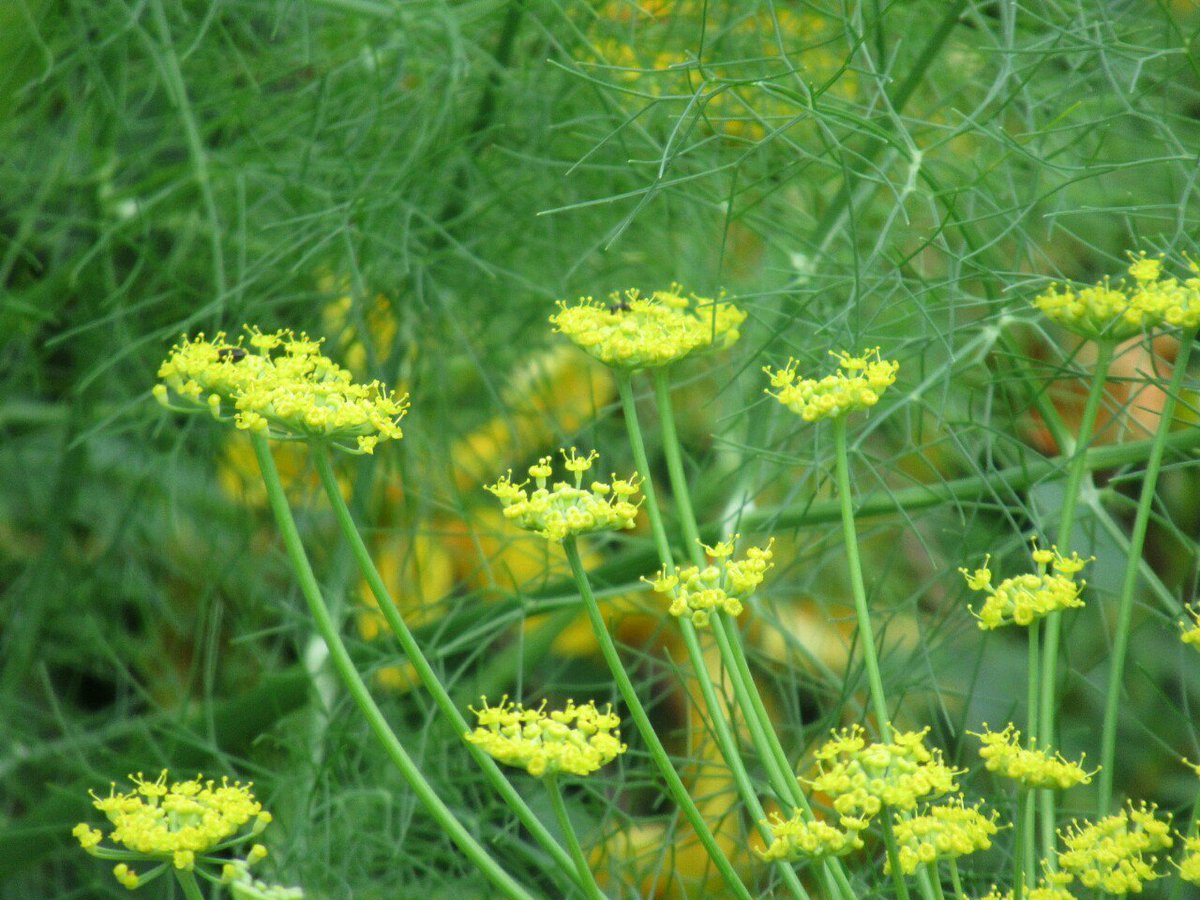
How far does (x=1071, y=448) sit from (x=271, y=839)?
0.73 meters

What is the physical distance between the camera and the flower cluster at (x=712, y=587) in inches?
21.9

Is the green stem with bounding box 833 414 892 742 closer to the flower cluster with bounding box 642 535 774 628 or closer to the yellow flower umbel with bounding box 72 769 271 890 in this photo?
the flower cluster with bounding box 642 535 774 628

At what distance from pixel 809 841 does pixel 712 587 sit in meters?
0.11

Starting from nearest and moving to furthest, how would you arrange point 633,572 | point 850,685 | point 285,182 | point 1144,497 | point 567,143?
1. point 1144,497
2. point 850,685
3. point 633,572
4. point 285,182
5. point 567,143

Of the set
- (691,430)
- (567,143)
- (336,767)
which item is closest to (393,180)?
(567,143)

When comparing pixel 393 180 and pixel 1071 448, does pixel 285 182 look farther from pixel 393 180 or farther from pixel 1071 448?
pixel 1071 448

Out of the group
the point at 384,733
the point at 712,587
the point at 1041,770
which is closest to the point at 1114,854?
the point at 1041,770

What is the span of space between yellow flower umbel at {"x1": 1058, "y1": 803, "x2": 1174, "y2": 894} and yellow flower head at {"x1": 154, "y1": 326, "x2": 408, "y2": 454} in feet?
1.13

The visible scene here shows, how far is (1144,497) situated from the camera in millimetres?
595

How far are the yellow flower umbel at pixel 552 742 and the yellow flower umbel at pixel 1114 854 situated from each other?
212mm

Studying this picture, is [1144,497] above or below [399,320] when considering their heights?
above

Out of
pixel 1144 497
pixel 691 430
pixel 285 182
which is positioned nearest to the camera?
pixel 1144 497

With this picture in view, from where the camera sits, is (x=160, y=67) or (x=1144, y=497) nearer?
(x=1144, y=497)

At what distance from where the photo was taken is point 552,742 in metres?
0.51
